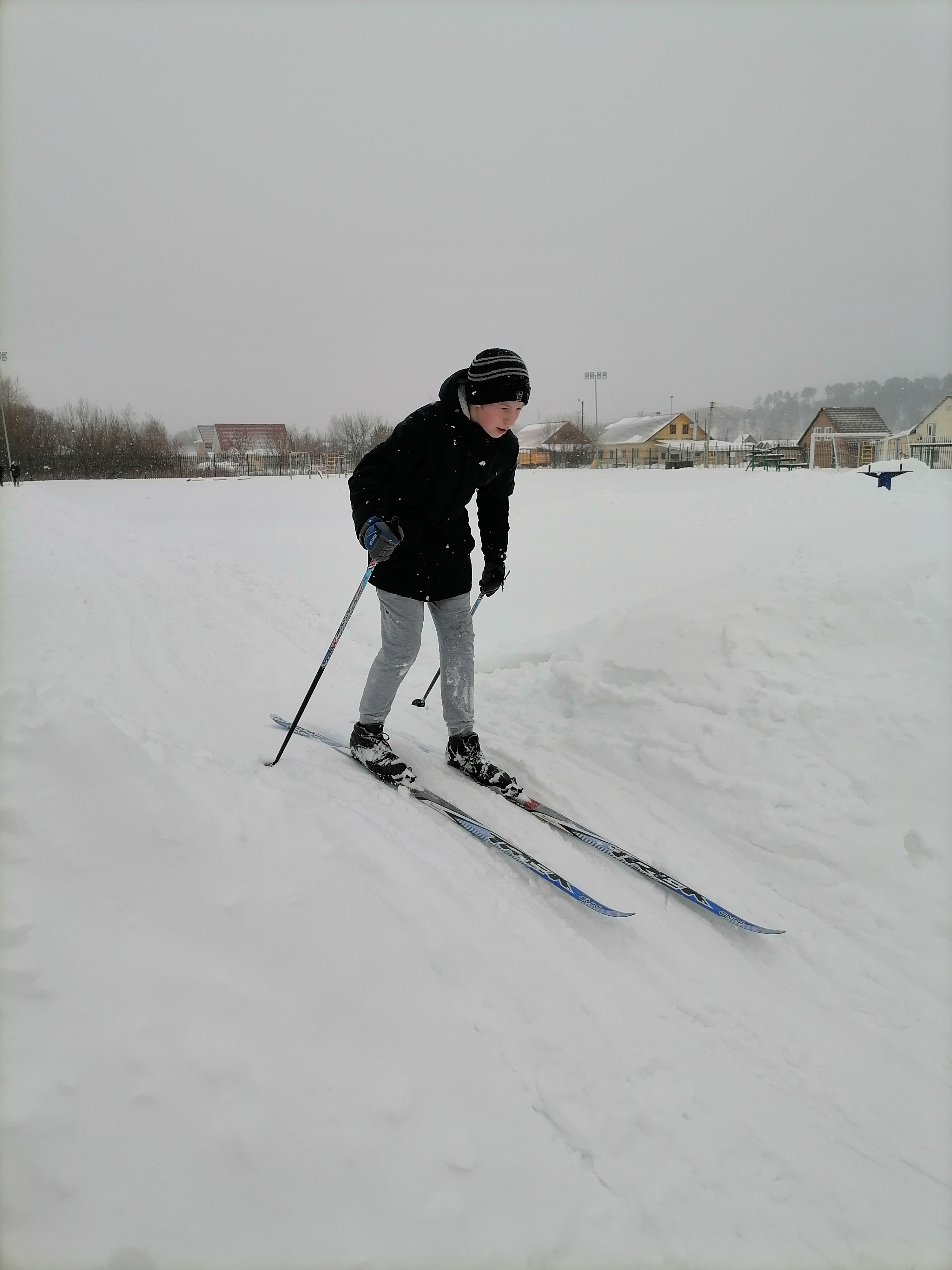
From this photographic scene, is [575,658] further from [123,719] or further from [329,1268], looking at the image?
[329,1268]

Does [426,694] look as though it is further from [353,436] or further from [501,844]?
[353,436]

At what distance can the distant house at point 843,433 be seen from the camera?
46906 mm

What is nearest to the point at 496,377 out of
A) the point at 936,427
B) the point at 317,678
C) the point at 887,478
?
the point at 317,678

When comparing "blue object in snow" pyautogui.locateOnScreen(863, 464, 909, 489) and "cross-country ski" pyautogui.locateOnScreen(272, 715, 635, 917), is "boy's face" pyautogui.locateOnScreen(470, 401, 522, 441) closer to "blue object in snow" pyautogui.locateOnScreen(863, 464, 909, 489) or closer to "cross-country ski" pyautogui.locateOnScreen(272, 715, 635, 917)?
"cross-country ski" pyautogui.locateOnScreen(272, 715, 635, 917)

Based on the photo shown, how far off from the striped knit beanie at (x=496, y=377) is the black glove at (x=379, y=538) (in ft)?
2.41

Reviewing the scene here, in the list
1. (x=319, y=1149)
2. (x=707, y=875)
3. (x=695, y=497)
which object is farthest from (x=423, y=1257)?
(x=695, y=497)

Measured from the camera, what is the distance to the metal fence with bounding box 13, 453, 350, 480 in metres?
41.1

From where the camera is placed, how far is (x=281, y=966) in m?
1.68

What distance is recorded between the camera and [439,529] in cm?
324

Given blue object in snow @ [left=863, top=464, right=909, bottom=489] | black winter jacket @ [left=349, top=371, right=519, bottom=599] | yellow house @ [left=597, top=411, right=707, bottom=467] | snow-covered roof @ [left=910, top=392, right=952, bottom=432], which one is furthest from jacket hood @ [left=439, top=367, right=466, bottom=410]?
yellow house @ [left=597, top=411, right=707, bottom=467]

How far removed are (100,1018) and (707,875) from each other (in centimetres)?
250

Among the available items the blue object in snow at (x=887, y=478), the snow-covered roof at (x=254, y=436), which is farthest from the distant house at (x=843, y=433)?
the snow-covered roof at (x=254, y=436)

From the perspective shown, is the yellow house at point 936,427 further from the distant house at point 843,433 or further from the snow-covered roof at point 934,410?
the distant house at point 843,433

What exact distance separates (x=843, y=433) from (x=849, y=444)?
0.92m
